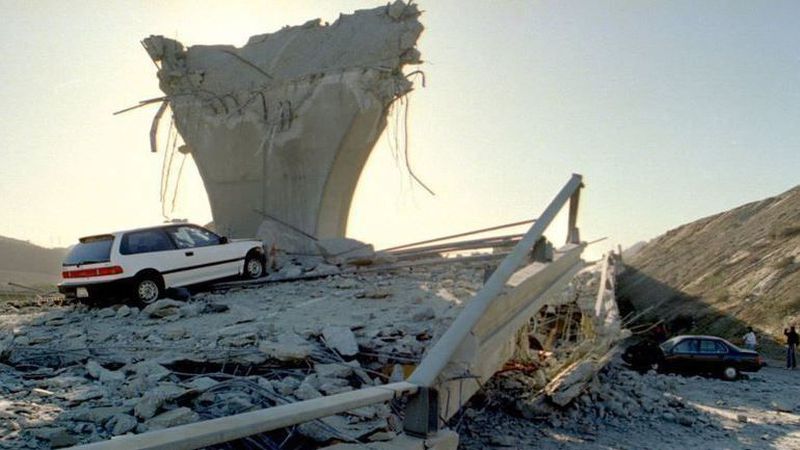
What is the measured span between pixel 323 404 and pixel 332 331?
Answer: 308 cm

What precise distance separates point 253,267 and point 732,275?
19.8m

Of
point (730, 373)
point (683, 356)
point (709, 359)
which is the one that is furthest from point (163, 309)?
point (730, 373)

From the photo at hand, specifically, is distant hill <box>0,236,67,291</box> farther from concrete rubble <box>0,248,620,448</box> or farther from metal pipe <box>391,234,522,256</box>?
concrete rubble <box>0,248,620,448</box>

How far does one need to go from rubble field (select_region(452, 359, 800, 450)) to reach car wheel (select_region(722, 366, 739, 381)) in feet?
16.4

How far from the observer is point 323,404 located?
3.08 meters

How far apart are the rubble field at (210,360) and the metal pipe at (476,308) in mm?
504

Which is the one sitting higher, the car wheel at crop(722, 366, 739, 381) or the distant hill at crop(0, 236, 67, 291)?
the distant hill at crop(0, 236, 67, 291)

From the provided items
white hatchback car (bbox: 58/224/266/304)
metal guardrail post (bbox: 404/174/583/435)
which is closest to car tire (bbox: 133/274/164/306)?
white hatchback car (bbox: 58/224/266/304)

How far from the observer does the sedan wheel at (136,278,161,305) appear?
33.9ft

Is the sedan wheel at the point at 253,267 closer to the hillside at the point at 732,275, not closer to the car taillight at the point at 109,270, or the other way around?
the car taillight at the point at 109,270

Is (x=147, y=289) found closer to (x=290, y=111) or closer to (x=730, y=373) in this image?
(x=290, y=111)

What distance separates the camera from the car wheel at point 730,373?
15.5 m

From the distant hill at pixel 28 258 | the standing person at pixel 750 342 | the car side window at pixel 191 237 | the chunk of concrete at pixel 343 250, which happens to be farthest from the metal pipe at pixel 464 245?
the distant hill at pixel 28 258

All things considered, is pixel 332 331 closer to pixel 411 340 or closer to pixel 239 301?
pixel 411 340
